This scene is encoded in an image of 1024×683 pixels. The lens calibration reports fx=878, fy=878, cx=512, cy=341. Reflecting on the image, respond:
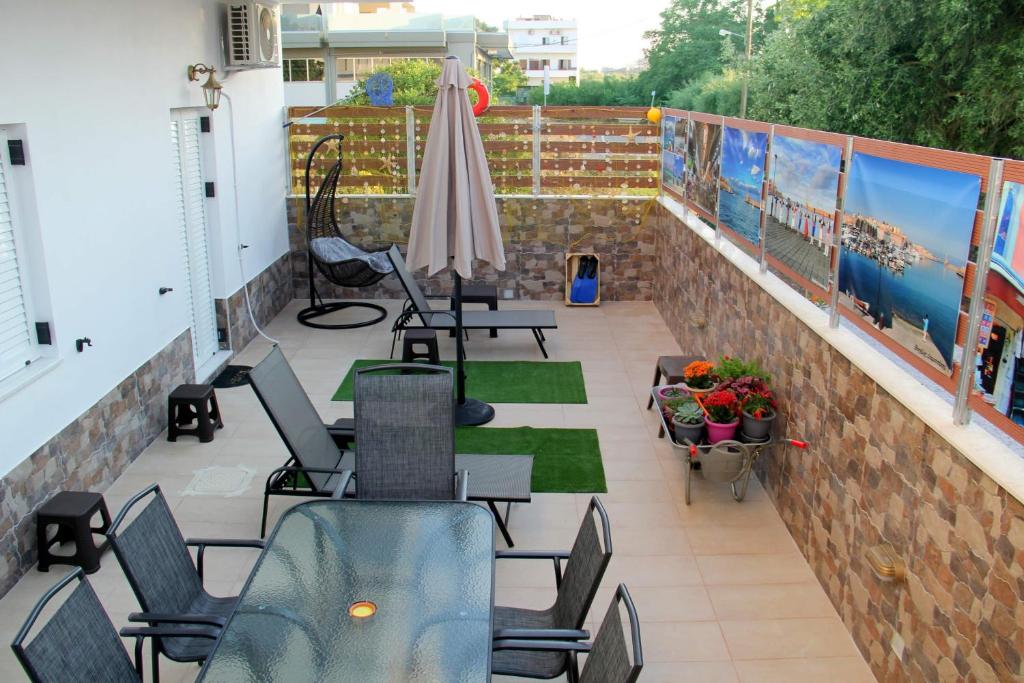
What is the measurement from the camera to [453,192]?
657 centimetres

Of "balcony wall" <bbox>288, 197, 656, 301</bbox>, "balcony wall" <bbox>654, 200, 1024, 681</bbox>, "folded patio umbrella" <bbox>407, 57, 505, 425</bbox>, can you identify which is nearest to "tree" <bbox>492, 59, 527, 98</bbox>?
"balcony wall" <bbox>288, 197, 656, 301</bbox>

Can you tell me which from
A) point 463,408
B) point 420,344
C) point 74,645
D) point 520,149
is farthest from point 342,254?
point 74,645

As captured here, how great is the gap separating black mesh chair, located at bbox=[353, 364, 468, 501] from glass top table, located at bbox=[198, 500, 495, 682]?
2.11 ft

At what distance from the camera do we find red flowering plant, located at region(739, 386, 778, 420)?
217 inches

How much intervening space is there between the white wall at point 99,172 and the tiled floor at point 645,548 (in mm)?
861

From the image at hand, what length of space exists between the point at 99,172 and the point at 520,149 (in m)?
6.07

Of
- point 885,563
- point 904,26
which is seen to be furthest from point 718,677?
point 904,26

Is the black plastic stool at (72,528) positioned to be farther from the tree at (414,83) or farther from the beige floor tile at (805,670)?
the tree at (414,83)

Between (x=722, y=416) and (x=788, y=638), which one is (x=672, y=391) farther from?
(x=788, y=638)

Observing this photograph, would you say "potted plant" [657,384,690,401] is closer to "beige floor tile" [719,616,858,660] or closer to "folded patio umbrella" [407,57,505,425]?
"folded patio umbrella" [407,57,505,425]

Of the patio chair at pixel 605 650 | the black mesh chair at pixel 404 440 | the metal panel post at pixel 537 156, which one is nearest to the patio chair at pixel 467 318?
the metal panel post at pixel 537 156

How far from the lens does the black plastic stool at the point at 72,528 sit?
4.91 m

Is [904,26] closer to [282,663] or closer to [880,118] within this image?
[880,118]

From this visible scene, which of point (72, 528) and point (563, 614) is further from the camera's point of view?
point (72, 528)
